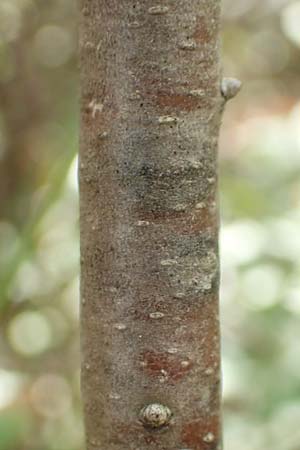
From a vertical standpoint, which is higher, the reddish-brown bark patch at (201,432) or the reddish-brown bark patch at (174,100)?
the reddish-brown bark patch at (174,100)

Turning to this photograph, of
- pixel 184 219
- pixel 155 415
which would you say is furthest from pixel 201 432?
pixel 184 219

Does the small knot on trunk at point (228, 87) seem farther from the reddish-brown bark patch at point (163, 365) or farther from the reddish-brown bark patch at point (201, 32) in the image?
the reddish-brown bark patch at point (163, 365)

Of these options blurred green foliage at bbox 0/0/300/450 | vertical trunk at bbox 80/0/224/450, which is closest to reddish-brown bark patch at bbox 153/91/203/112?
vertical trunk at bbox 80/0/224/450

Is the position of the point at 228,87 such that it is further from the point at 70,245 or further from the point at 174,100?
the point at 70,245

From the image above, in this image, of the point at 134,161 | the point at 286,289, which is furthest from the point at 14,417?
the point at 134,161

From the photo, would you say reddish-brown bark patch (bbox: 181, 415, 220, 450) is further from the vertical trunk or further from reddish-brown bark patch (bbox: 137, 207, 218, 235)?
reddish-brown bark patch (bbox: 137, 207, 218, 235)

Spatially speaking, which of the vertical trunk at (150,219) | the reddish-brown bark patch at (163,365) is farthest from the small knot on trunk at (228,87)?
the reddish-brown bark patch at (163,365)

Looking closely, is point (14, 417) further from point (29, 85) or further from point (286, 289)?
point (29, 85)

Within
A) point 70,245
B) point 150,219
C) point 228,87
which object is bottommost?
point 150,219
